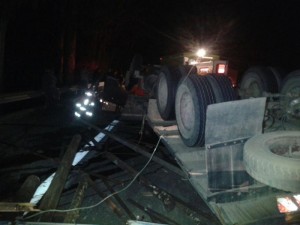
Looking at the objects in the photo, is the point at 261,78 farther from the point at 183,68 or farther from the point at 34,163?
the point at 34,163

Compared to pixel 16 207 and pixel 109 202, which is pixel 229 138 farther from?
pixel 16 207

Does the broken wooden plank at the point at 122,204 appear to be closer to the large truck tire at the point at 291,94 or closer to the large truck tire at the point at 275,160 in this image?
the large truck tire at the point at 275,160

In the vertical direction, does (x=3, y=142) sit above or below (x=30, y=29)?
below

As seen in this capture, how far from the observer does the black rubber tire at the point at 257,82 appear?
563cm

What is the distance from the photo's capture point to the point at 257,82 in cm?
593

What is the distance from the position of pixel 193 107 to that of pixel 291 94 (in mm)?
1622

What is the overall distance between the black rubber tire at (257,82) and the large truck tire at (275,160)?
2.33 m

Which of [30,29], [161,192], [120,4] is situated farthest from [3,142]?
[120,4]

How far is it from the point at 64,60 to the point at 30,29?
3.49 metres

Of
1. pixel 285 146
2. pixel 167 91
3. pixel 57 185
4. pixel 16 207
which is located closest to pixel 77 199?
pixel 57 185

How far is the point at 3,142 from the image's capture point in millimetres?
7547

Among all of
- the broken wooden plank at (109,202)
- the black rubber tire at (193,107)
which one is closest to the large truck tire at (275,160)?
the black rubber tire at (193,107)

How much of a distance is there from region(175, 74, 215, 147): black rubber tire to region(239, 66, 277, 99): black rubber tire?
170 centimetres

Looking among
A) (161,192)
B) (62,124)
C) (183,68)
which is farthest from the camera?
(62,124)
